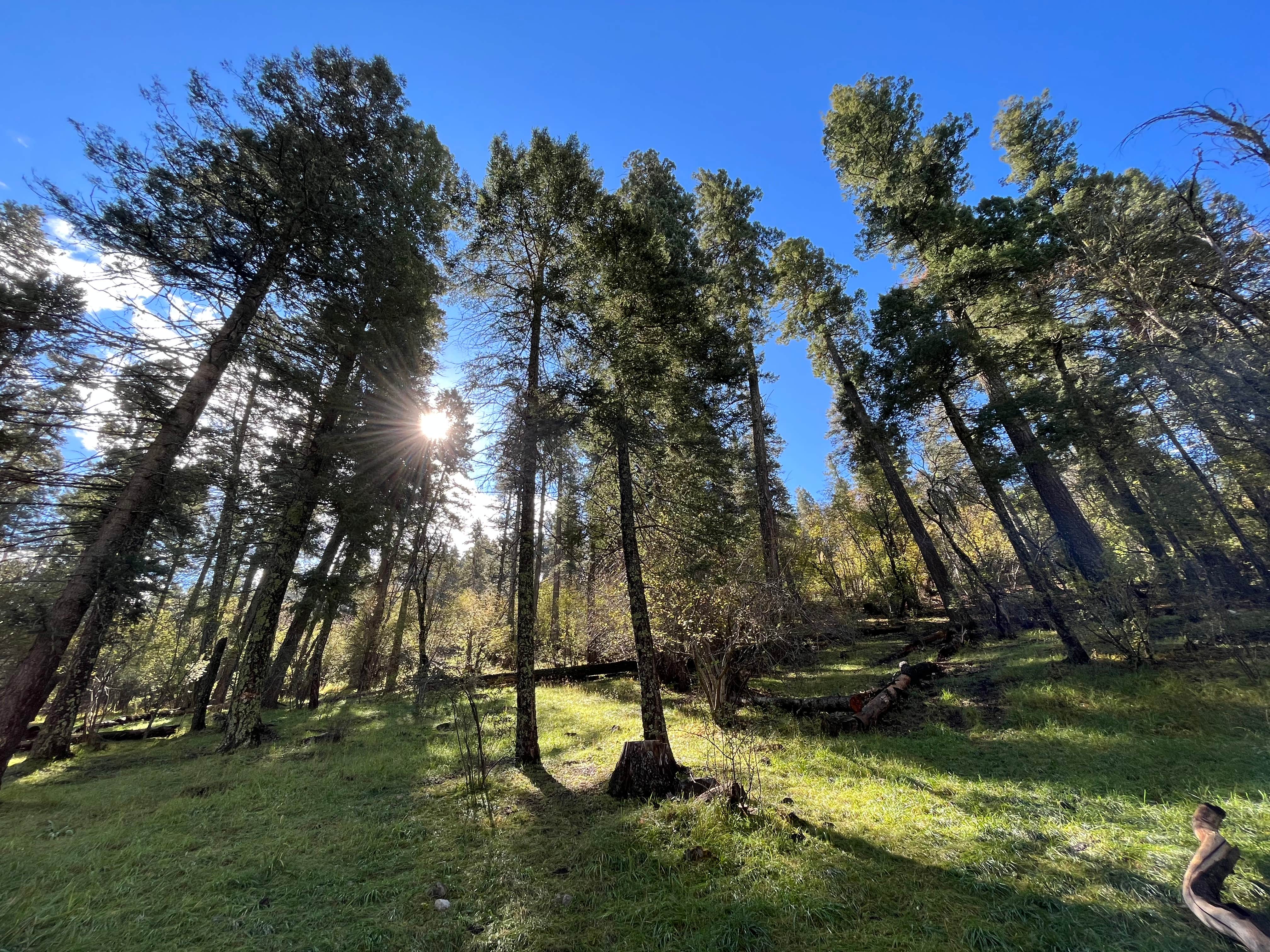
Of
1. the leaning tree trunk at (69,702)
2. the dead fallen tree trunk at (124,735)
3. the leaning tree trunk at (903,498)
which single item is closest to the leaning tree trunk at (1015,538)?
the leaning tree trunk at (903,498)

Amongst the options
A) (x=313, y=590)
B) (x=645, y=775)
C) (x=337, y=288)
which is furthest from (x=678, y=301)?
(x=313, y=590)

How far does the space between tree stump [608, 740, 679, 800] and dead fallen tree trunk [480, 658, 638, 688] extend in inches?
440

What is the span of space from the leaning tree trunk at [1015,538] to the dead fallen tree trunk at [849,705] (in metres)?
3.06

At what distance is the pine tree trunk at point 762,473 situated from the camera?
552 inches

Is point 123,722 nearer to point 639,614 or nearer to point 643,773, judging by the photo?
point 639,614

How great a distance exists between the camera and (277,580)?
31.4 feet

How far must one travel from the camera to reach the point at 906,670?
10.4m

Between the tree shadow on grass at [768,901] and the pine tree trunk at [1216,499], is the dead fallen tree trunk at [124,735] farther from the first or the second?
the pine tree trunk at [1216,499]

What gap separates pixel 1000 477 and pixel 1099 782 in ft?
25.6

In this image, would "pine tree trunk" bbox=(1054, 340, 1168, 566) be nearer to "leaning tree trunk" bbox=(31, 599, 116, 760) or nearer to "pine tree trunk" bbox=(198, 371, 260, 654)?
"pine tree trunk" bbox=(198, 371, 260, 654)

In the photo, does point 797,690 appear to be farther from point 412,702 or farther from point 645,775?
point 412,702

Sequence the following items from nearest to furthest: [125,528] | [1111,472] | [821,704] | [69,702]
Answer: [125,528], [821,704], [69,702], [1111,472]

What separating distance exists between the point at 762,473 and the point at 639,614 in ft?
32.8

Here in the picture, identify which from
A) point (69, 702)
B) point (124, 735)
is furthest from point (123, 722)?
point (69, 702)
